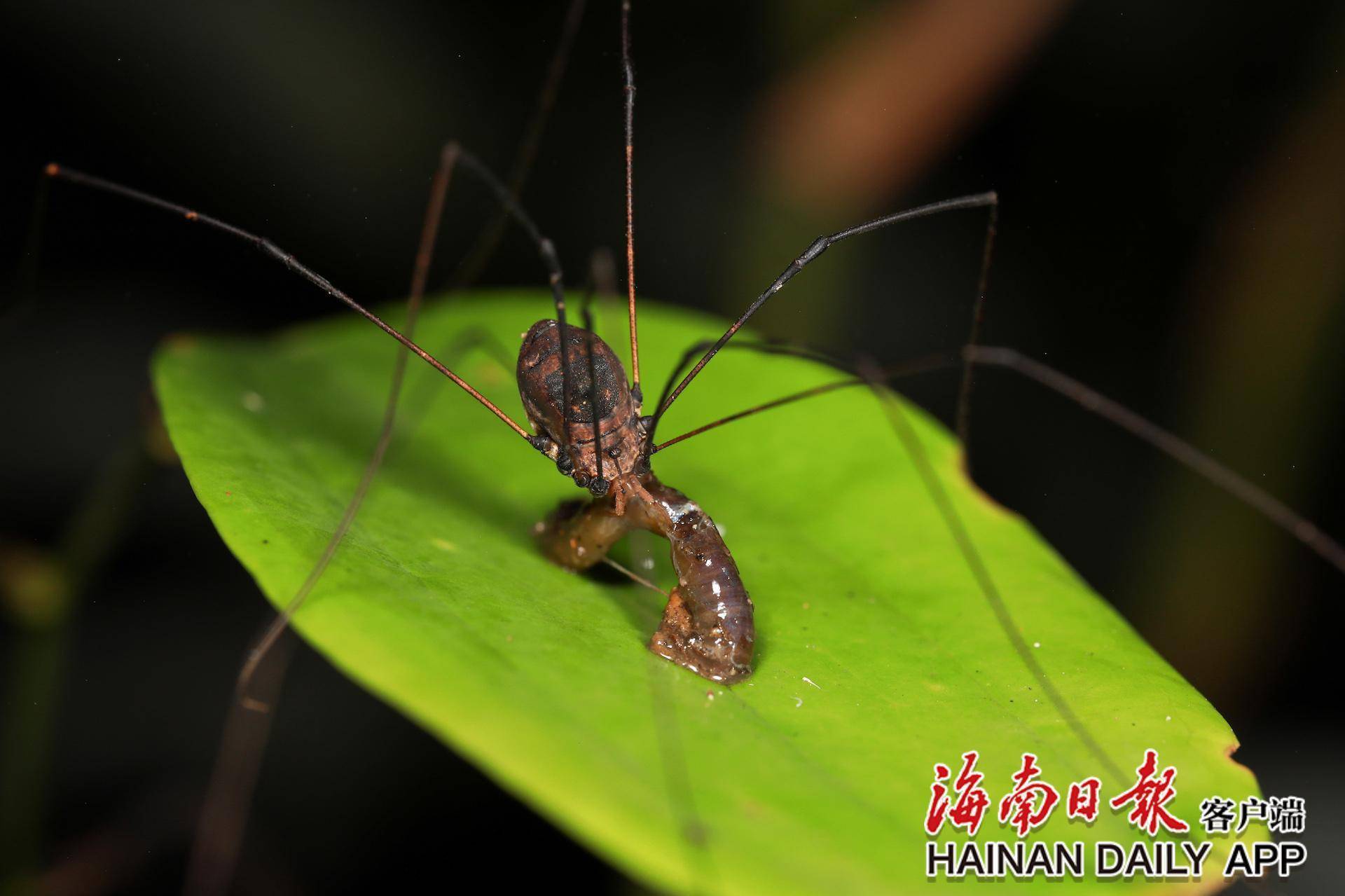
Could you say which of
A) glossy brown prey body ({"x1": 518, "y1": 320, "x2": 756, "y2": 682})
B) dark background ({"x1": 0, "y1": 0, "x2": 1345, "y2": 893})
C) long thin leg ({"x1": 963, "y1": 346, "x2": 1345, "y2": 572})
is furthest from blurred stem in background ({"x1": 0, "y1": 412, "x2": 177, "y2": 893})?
long thin leg ({"x1": 963, "y1": 346, "x2": 1345, "y2": 572})

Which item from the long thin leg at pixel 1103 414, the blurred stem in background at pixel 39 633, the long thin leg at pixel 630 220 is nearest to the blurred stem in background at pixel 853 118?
the long thin leg at pixel 630 220

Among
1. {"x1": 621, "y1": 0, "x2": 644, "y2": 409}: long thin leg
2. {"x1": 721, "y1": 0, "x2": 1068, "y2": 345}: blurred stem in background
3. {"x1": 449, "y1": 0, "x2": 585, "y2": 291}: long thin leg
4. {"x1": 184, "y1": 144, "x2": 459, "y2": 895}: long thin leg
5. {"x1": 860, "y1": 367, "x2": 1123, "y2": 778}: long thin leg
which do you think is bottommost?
{"x1": 184, "y1": 144, "x2": 459, "y2": 895}: long thin leg

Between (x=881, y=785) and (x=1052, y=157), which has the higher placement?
(x=1052, y=157)

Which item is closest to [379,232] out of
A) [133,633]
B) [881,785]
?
[133,633]

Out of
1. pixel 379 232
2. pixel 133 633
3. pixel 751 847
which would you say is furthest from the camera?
pixel 379 232

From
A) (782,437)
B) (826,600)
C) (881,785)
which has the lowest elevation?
(881,785)

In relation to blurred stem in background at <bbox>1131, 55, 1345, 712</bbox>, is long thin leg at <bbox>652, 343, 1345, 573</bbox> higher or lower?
lower

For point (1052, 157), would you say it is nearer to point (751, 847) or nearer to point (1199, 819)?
point (1199, 819)

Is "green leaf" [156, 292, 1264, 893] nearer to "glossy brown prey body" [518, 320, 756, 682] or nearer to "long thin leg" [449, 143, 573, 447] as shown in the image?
"glossy brown prey body" [518, 320, 756, 682]

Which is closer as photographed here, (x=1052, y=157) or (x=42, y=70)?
(x=42, y=70)
